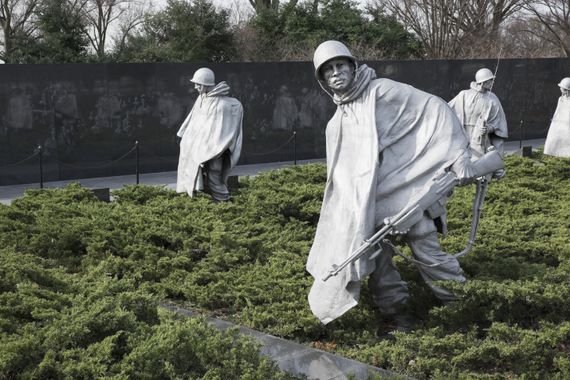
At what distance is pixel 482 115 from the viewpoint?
43.2 feet

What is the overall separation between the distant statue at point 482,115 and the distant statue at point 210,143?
13.8 ft

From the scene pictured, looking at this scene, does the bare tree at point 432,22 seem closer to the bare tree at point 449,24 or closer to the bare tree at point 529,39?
the bare tree at point 449,24

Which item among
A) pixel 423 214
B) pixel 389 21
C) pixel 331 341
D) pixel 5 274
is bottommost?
pixel 331 341

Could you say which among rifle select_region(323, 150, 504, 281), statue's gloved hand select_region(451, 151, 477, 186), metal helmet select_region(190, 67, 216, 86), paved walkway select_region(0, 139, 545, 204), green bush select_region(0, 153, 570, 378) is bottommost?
paved walkway select_region(0, 139, 545, 204)

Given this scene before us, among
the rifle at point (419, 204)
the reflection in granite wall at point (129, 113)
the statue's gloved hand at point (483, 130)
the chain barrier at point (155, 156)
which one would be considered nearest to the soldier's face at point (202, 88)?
the statue's gloved hand at point (483, 130)

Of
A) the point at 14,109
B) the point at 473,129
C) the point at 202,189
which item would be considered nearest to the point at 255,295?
the point at 202,189

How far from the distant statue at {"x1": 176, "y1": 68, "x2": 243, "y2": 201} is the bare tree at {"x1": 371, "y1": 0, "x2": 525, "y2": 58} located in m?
18.9

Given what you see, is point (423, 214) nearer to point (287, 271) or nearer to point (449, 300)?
point (449, 300)

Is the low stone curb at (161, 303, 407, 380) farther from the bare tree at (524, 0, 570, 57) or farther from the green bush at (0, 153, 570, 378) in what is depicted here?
the bare tree at (524, 0, 570, 57)

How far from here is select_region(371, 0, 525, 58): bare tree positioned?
95.1 feet

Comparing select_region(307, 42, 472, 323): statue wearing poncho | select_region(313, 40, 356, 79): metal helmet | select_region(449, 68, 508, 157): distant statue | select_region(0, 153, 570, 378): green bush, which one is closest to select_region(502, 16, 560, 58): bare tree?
select_region(449, 68, 508, 157): distant statue

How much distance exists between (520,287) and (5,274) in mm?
3849

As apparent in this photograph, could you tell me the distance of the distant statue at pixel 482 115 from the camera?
13094 mm

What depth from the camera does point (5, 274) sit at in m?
6.10
